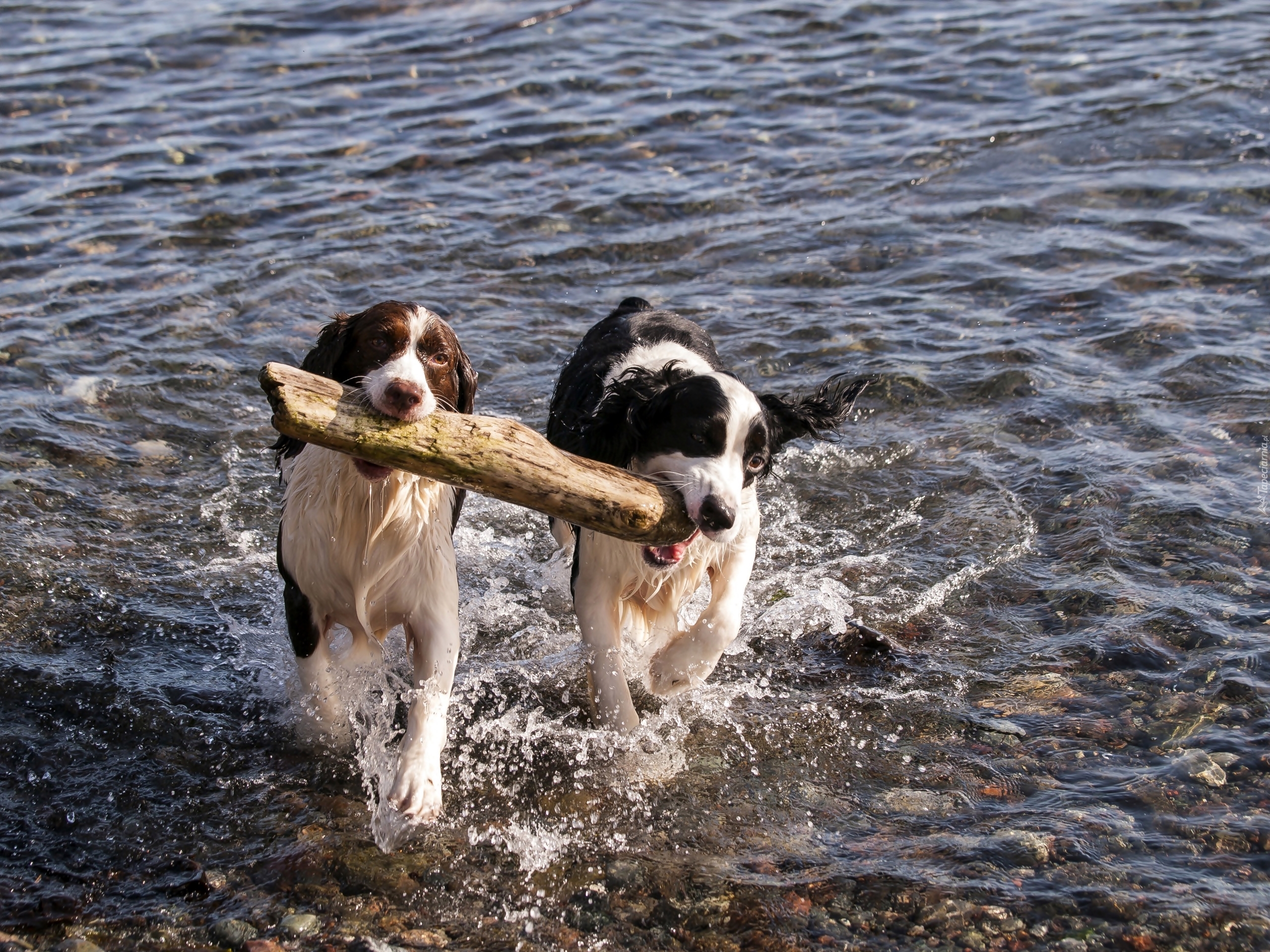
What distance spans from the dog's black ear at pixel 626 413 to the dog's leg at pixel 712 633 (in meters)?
0.57

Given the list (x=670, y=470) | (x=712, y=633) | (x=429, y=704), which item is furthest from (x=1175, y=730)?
(x=429, y=704)

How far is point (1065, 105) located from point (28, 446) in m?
8.43

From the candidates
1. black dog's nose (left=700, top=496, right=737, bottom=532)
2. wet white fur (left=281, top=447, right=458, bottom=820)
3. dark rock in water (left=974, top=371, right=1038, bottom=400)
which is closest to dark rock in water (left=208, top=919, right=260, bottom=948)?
wet white fur (left=281, top=447, right=458, bottom=820)

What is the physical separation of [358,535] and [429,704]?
1.95 ft

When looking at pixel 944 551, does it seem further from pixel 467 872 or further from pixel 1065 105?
pixel 1065 105

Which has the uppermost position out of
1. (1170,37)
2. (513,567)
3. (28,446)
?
(1170,37)

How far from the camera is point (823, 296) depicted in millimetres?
7926

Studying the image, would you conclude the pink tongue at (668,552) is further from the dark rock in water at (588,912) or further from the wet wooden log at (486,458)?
the dark rock in water at (588,912)

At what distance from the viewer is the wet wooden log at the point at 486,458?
341 cm

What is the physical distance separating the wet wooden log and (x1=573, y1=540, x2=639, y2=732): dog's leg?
0.42m

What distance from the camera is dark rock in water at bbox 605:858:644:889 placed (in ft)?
12.5

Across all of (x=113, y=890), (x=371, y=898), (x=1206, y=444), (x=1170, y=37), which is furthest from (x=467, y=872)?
(x=1170, y=37)

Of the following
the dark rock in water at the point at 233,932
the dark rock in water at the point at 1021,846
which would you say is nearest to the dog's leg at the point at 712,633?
the dark rock in water at the point at 1021,846

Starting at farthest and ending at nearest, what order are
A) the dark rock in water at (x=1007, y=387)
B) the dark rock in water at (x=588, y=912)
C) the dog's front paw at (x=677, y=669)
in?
the dark rock in water at (x=1007, y=387)
the dog's front paw at (x=677, y=669)
the dark rock in water at (x=588, y=912)
